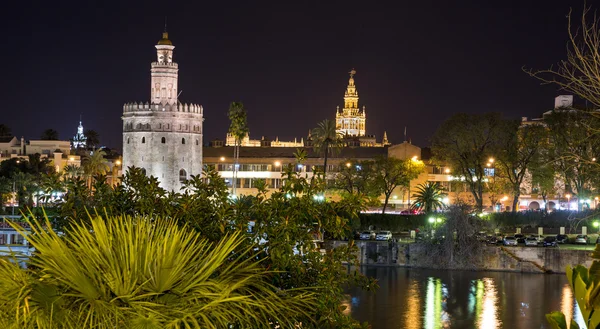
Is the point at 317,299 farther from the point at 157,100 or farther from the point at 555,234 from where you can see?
the point at 157,100

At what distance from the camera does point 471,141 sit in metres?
77.1

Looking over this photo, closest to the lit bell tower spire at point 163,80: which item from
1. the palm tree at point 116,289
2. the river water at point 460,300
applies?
the river water at point 460,300

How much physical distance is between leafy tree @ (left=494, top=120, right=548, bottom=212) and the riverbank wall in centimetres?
1559

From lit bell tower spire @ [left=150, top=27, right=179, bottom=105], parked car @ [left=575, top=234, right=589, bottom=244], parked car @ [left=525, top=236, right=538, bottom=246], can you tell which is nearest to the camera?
parked car @ [left=525, top=236, right=538, bottom=246]

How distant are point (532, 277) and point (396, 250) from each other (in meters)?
9.57

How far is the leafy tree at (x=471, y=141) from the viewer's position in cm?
7700

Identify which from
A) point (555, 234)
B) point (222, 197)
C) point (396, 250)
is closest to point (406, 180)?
point (555, 234)

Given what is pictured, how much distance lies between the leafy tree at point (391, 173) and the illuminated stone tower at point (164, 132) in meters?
18.0

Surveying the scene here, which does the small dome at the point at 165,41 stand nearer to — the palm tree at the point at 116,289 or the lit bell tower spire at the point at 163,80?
the lit bell tower spire at the point at 163,80

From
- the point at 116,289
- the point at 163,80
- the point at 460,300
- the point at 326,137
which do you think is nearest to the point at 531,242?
the point at 460,300

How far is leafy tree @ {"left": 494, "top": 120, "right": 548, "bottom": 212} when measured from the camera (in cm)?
7506

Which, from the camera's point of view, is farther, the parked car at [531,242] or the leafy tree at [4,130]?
the leafy tree at [4,130]


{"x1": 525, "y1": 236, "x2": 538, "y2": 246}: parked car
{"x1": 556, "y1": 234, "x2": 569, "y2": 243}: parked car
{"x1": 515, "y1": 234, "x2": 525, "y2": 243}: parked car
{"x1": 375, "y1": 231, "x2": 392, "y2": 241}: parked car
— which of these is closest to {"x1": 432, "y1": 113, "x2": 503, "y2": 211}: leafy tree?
{"x1": 515, "y1": 234, "x2": 525, "y2": 243}: parked car

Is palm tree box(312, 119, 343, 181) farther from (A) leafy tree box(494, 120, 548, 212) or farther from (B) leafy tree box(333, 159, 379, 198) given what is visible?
(A) leafy tree box(494, 120, 548, 212)
